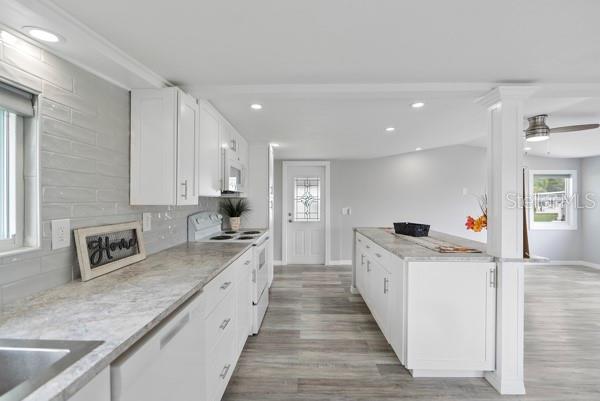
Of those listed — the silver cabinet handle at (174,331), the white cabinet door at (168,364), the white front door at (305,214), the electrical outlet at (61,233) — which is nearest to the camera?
the white cabinet door at (168,364)

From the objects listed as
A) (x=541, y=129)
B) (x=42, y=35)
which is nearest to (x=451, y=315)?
(x=541, y=129)

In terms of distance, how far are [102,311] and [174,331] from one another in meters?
0.27

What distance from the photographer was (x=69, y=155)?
58.3 inches

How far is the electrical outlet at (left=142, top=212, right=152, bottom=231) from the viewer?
81.4 inches

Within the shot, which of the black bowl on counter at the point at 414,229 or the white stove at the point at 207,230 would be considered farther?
the black bowl on counter at the point at 414,229

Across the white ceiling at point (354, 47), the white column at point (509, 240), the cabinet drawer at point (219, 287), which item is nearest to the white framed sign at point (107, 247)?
the cabinet drawer at point (219, 287)

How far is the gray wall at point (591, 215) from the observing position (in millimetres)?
5340

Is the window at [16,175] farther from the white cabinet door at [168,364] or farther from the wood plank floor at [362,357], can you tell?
the wood plank floor at [362,357]

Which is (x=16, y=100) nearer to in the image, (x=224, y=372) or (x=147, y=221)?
(x=147, y=221)

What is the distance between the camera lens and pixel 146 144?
1961 mm

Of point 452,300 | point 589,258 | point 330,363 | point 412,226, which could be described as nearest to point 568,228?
point 589,258

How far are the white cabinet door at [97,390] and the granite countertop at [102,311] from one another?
0.07 feet

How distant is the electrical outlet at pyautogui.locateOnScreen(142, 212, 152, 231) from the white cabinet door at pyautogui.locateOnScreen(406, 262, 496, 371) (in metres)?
1.90

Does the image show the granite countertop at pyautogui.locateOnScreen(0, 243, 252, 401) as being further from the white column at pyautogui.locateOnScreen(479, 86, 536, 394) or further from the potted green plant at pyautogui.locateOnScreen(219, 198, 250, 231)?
the potted green plant at pyautogui.locateOnScreen(219, 198, 250, 231)
